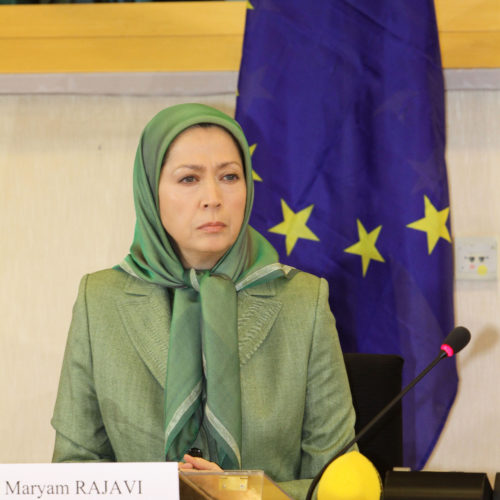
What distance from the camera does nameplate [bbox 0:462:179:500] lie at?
1.00 m

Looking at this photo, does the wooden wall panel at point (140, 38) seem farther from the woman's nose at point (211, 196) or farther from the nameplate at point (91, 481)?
the nameplate at point (91, 481)

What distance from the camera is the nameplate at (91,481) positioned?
100cm

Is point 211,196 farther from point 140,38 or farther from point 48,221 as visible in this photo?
point 48,221

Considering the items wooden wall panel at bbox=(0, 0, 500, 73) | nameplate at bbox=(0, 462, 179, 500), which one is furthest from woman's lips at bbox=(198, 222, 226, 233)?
wooden wall panel at bbox=(0, 0, 500, 73)

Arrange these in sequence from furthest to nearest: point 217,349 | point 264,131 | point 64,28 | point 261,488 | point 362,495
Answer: point 64,28
point 264,131
point 217,349
point 362,495
point 261,488

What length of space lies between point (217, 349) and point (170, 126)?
45cm

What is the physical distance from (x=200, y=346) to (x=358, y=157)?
89 cm

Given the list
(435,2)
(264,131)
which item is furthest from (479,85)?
(264,131)

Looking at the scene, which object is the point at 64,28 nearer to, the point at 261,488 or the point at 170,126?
the point at 170,126

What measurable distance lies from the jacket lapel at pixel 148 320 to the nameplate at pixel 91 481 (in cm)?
58

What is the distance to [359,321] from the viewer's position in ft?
7.54

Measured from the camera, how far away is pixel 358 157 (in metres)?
2.29

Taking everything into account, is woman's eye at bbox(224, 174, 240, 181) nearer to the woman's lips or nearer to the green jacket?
the woman's lips

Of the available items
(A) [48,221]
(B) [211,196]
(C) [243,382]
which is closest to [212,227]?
(B) [211,196]
